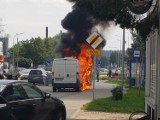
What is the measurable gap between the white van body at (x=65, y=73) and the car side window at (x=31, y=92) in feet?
90.2

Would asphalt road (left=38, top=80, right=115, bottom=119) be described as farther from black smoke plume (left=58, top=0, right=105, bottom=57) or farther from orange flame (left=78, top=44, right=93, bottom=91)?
black smoke plume (left=58, top=0, right=105, bottom=57)

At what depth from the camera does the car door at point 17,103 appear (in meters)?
12.4

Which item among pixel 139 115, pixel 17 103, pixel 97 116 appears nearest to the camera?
pixel 17 103

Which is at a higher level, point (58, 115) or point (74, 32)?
point (74, 32)

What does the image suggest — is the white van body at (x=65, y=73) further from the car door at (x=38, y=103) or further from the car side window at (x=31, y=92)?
the car side window at (x=31, y=92)

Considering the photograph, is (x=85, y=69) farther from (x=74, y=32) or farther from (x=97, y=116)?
(x=97, y=116)

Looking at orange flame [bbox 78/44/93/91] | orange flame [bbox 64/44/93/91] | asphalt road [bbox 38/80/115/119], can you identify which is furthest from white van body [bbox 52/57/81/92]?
orange flame [bbox 78/44/93/91]

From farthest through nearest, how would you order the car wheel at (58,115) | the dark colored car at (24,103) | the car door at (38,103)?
1. the car wheel at (58,115)
2. the car door at (38,103)
3. the dark colored car at (24,103)

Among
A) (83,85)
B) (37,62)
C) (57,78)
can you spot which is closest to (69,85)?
(57,78)

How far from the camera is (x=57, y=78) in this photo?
138 ft

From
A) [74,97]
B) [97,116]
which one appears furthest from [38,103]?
[74,97]

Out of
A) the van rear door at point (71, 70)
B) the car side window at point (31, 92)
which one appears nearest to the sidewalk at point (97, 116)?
the car side window at point (31, 92)

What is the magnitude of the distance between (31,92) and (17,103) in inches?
51.8

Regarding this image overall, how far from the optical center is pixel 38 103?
13703 millimetres
